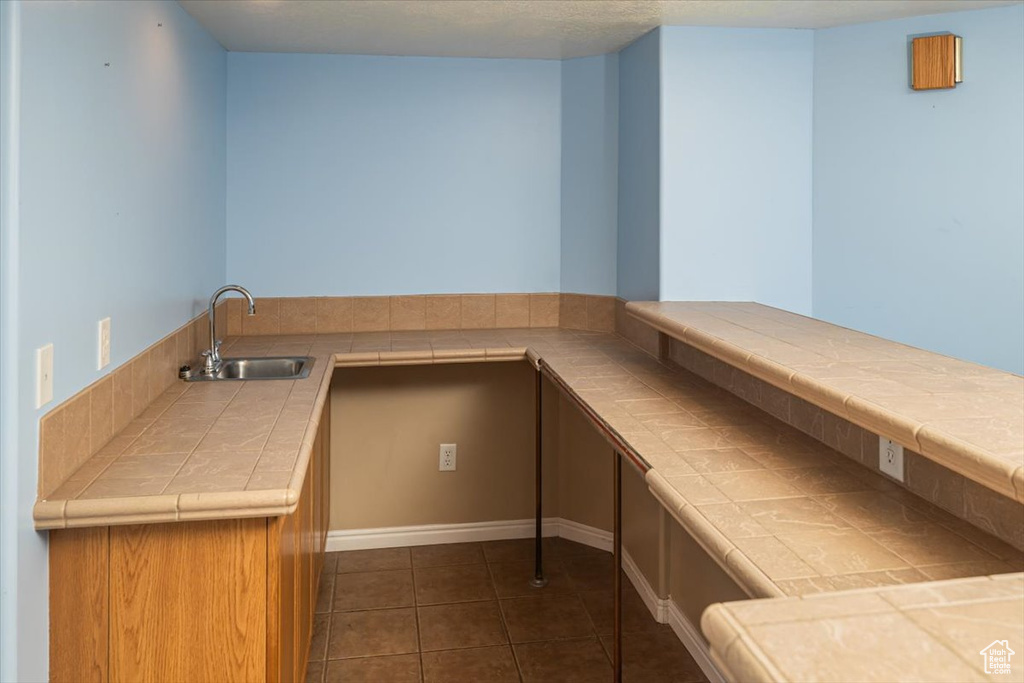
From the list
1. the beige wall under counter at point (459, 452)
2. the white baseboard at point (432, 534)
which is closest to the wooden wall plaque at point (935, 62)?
the beige wall under counter at point (459, 452)

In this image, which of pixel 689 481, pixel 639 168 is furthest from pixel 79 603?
pixel 639 168

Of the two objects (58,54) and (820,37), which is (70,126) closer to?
(58,54)

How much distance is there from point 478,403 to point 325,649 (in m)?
1.30

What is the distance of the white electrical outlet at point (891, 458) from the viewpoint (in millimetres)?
1764

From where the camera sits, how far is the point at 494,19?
3133mm

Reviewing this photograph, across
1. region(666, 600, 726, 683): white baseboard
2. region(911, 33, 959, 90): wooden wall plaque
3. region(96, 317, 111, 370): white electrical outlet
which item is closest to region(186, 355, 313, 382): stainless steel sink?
region(96, 317, 111, 370): white electrical outlet

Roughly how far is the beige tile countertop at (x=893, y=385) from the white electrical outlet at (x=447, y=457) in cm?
142

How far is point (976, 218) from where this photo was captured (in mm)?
3188

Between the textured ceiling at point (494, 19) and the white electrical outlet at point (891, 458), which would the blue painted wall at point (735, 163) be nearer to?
the textured ceiling at point (494, 19)

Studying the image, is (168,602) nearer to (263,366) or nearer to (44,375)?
(44,375)

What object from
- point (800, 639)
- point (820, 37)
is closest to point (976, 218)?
point (820, 37)

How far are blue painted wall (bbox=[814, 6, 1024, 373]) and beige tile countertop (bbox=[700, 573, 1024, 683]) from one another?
2.39 metres

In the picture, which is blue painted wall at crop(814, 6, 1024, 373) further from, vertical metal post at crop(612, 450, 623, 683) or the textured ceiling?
vertical metal post at crop(612, 450, 623, 683)

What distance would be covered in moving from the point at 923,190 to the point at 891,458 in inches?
73.1
